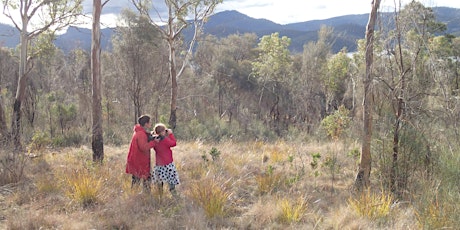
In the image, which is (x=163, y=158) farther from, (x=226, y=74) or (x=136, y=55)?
(x=226, y=74)

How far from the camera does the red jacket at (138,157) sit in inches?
221

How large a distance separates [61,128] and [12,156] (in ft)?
34.8

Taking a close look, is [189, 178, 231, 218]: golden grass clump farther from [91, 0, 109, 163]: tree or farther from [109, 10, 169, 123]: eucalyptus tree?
[109, 10, 169, 123]: eucalyptus tree

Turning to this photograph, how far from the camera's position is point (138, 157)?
18.8 feet

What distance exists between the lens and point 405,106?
5.36 meters

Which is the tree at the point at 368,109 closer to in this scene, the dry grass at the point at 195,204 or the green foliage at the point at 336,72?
the dry grass at the point at 195,204

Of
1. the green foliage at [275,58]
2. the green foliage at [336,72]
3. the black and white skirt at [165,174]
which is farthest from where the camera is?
the green foliage at [336,72]

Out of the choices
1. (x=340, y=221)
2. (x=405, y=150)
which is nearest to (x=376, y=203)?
(x=340, y=221)

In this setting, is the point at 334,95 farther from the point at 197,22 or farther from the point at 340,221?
the point at 340,221

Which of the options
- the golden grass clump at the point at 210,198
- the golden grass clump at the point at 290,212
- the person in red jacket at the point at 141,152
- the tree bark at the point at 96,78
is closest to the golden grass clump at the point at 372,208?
the golden grass clump at the point at 290,212

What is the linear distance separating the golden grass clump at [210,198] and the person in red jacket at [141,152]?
2.50 ft

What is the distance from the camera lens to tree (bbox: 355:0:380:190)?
5.62m

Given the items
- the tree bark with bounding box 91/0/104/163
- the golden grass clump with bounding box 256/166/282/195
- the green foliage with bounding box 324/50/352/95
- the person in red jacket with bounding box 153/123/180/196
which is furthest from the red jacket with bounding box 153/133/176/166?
the green foliage with bounding box 324/50/352/95

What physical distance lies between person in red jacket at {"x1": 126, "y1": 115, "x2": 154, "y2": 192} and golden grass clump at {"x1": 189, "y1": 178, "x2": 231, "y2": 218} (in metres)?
0.76
